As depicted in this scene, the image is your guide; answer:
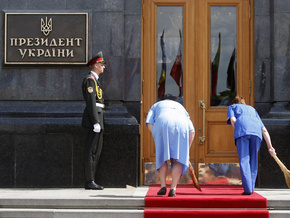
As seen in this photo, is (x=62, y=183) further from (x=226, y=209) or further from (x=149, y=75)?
(x=226, y=209)

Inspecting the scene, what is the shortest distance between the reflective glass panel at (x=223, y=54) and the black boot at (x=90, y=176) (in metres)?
2.65

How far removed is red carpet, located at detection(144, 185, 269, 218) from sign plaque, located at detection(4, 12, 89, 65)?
3.46 m

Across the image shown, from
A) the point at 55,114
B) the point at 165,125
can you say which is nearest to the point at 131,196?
the point at 165,125

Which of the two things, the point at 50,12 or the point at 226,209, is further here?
the point at 50,12

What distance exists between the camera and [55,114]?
9641 millimetres

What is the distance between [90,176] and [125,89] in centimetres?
186

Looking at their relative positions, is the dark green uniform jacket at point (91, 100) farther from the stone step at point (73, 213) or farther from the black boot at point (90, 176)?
the stone step at point (73, 213)

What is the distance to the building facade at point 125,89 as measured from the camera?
9.35m

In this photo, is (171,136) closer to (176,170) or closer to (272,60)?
(176,170)

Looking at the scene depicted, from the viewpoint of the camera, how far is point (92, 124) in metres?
8.82

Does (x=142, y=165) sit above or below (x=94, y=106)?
below

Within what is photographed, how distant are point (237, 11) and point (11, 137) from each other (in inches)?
189

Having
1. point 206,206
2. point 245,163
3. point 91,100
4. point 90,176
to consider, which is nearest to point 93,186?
point 90,176

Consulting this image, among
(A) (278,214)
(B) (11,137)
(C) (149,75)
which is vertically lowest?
(A) (278,214)
